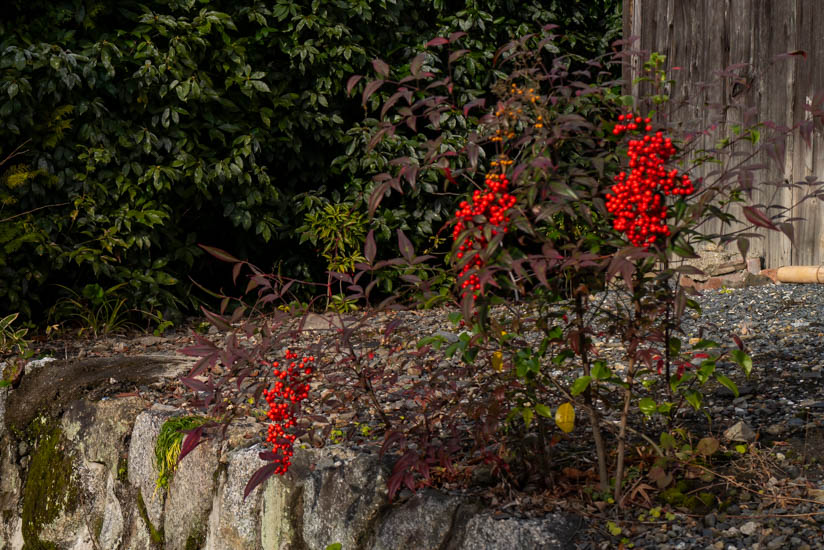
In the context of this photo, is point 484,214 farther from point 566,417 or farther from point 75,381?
point 75,381

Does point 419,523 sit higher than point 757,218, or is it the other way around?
point 757,218

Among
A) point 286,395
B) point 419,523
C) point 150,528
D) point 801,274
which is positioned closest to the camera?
point 286,395

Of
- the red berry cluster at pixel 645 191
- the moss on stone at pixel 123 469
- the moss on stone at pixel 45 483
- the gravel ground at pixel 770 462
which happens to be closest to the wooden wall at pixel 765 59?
the gravel ground at pixel 770 462

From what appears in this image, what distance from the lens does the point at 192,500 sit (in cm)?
287

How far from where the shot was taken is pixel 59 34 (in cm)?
474

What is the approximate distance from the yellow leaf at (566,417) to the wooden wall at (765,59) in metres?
3.44

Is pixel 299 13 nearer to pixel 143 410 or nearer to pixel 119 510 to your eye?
pixel 143 410

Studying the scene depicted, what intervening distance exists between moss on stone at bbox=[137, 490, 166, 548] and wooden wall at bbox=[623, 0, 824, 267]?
3839mm

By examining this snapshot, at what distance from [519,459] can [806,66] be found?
422 cm

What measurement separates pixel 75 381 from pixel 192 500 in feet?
3.85

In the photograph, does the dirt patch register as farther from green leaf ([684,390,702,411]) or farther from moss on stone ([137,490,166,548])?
green leaf ([684,390,702,411])

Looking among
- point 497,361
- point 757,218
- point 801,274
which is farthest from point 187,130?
point 757,218

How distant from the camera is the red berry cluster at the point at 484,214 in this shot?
1687mm

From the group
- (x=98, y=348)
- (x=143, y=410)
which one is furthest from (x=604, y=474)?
(x=98, y=348)
